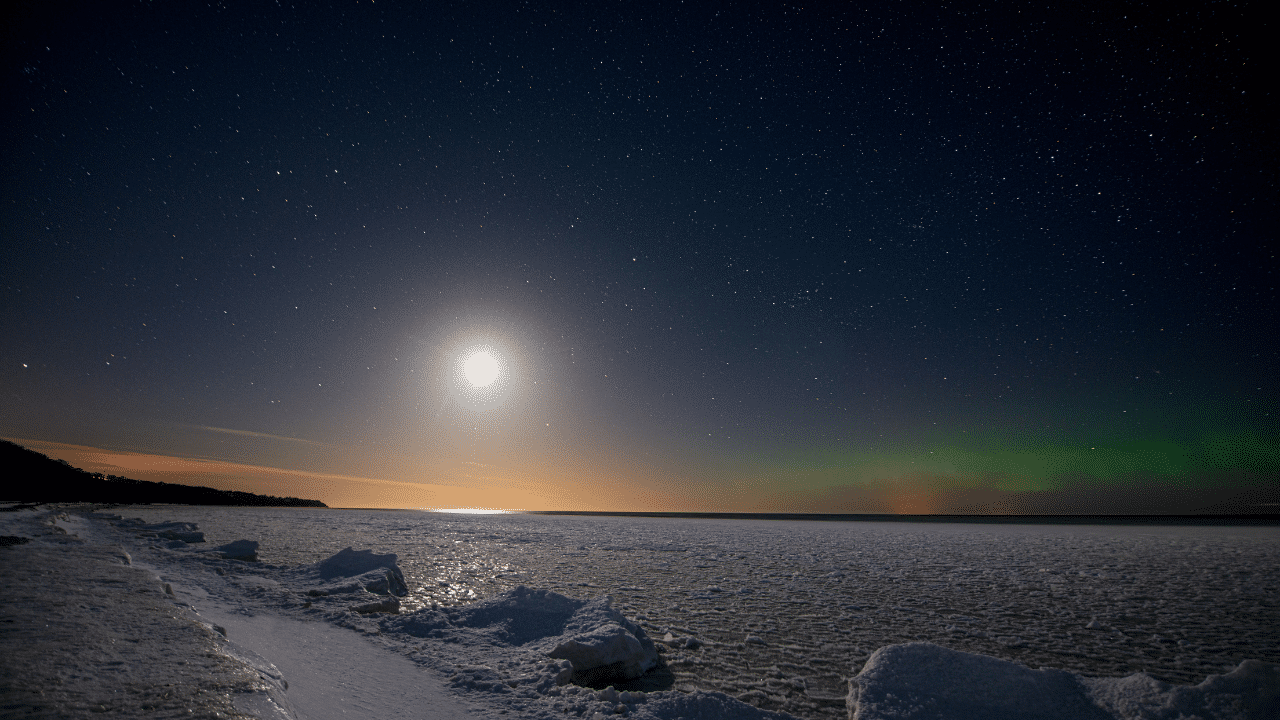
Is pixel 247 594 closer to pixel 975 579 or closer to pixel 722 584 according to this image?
pixel 722 584

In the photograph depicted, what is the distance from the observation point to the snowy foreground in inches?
114

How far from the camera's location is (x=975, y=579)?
10477mm

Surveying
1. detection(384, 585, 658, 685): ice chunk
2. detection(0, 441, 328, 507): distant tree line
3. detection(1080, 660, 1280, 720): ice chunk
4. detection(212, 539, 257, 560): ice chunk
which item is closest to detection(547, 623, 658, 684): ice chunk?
detection(384, 585, 658, 685): ice chunk

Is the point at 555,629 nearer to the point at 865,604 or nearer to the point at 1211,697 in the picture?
the point at 865,604

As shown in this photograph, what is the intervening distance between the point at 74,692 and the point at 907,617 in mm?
8431

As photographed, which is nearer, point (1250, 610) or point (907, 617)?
point (907, 617)

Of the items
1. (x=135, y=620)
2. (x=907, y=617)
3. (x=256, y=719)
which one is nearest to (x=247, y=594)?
(x=135, y=620)

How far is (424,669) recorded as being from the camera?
15.5ft

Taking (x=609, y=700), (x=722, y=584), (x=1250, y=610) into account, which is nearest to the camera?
(x=609, y=700)

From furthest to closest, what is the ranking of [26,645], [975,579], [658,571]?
[658,571] < [975,579] < [26,645]

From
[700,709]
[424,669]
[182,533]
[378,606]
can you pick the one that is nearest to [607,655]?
[700,709]

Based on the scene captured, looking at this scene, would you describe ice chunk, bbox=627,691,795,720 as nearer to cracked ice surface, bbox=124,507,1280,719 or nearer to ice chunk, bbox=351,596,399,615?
cracked ice surface, bbox=124,507,1280,719

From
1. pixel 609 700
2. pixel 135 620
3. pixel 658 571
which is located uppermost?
pixel 135 620

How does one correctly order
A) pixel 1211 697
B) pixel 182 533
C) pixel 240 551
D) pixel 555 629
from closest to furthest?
1. pixel 1211 697
2. pixel 555 629
3. pixel 240 551
4. pixel 182 533
